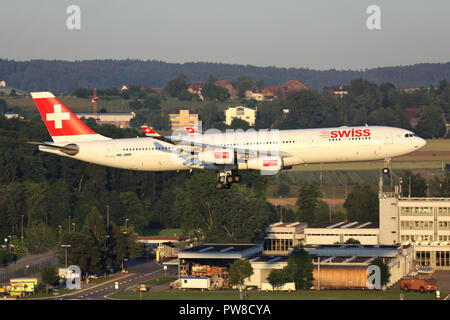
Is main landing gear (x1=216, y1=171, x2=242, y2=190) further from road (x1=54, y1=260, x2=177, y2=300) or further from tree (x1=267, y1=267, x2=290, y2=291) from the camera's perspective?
road (x1=54, y1=260, x2=177, y2=300)

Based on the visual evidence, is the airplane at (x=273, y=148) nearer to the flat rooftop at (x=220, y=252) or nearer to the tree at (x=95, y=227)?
the flat rooftop at (x=220, y=252)

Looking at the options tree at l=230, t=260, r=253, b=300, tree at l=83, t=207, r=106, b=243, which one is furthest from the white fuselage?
tree at l=83, t=207, r=106, b=243

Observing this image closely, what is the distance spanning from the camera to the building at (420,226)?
147 meters

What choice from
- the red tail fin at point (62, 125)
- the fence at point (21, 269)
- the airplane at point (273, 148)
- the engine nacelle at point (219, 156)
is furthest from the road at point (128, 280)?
the engine nacelle at point (219, 156)

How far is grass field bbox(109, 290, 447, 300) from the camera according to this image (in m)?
112

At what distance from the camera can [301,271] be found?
396 ft

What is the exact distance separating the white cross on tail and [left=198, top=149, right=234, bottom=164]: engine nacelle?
2220cm

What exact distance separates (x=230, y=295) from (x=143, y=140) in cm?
3871

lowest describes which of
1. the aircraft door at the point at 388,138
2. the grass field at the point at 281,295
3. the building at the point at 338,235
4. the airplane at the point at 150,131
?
the grass field at the point at 281,295

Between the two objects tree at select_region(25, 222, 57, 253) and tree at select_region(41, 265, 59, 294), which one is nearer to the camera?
tree at select_region(41, 265, 59, 294)

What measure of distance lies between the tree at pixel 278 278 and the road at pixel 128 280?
2248 cm
